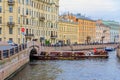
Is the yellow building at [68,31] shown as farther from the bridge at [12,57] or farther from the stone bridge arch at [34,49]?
the bridge at [12,57]

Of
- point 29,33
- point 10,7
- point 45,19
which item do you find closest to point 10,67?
point 10,7

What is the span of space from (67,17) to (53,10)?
32.8 m

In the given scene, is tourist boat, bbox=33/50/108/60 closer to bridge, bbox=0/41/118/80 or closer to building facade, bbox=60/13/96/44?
bridge, bbox=0/41/118/80

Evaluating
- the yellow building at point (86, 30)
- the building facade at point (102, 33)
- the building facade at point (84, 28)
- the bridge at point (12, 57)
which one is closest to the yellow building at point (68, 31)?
the building facade at point (84, 28)

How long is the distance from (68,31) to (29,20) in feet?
131

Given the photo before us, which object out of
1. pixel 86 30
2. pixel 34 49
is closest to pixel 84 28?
pixel 86 30

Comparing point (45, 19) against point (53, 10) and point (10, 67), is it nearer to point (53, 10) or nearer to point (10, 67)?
point (53, 10)

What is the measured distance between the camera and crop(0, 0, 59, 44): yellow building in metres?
87.2

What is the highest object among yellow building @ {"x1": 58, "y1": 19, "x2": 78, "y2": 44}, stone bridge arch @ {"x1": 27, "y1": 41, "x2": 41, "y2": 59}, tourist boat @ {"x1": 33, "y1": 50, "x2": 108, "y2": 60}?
yellow building @ {"x1": 58, "y1": 19, "x2": 78, "y2": 44}

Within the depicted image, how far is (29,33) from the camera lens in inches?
3787

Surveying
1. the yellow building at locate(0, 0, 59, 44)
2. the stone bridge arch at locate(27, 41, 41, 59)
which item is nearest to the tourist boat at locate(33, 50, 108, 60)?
the stone bridge arch at locate(27, 41, 41, 59)

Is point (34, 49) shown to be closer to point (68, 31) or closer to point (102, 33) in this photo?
point (68, 31)

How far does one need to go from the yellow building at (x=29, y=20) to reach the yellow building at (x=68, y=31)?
1269 cm

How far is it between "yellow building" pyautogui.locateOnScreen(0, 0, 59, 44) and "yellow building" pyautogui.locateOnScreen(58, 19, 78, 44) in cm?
1269
